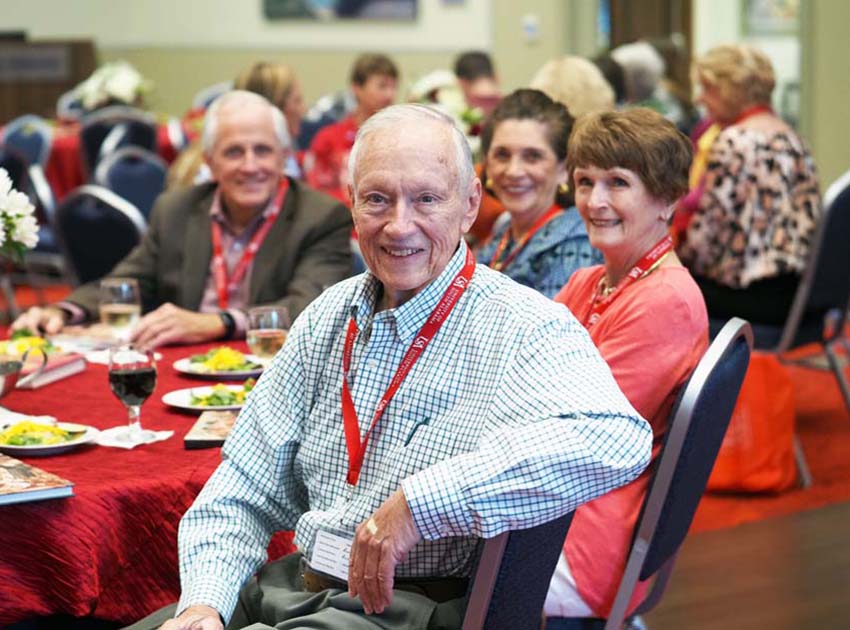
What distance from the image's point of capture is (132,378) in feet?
7.61

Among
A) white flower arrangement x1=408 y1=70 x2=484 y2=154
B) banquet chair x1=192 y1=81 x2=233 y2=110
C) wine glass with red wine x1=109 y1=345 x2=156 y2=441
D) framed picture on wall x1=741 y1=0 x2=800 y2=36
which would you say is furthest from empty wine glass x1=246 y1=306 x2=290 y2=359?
banquet chair x1=192 y1=81 x2=233 y2=110

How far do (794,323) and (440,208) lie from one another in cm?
298

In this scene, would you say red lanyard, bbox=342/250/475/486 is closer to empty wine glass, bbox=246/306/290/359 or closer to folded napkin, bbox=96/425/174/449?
folded napkin, bbox=96/425/174/449

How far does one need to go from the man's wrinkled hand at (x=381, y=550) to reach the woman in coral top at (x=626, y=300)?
1.94 ft

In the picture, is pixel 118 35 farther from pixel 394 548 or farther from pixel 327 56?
pixel 394 548

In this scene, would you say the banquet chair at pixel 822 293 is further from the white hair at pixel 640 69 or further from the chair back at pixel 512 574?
the chair back at pixel 512 574

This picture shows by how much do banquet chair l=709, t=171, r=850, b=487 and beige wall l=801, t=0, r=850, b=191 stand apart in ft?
11.1

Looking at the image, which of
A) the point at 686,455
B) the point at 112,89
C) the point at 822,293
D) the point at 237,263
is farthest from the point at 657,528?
the point at 112,89

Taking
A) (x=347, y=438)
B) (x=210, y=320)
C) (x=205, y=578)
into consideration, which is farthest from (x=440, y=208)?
(x=210, y=320)

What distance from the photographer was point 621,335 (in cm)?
234

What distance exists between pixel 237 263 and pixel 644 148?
1394 millimetres

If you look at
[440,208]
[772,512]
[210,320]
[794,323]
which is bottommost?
[772,512]

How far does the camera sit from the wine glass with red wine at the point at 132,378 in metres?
2.32

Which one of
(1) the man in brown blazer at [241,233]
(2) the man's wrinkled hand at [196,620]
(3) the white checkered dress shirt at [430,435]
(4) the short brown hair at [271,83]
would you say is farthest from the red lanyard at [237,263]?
(4) the short brown hair at [271,83]
